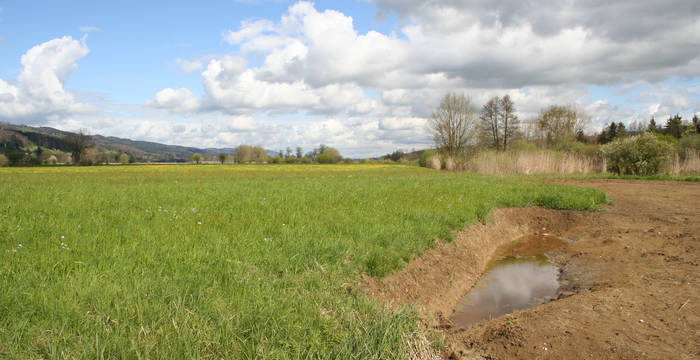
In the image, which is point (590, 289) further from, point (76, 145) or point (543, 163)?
point (76, 145)

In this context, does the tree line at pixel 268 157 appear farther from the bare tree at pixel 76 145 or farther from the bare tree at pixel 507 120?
the bare tree at pixel 507 120

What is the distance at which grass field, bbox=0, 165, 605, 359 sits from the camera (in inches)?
102

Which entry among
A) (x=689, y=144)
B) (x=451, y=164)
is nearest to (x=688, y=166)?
(x=689, y=144)

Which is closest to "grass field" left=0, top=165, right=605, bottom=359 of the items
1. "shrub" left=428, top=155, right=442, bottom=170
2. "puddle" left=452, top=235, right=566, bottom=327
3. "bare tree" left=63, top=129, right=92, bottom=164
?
"puddle" left=452, top=235, right=566, bottom=327

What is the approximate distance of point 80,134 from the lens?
62594 mm

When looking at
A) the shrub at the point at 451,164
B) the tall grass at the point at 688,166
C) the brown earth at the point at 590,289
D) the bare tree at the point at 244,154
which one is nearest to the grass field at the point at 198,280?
the brown earth at the point at 590,289

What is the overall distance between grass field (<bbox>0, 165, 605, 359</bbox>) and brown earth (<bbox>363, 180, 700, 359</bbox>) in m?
0.56

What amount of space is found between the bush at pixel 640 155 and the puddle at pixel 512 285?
1560 cm

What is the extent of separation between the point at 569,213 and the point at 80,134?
256 ft

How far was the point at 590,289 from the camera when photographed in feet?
16.3

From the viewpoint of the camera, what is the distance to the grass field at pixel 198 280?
8.52 ft

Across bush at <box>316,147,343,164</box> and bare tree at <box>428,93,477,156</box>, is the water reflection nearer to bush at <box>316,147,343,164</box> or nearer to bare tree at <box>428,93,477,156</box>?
bare tree at <box>428,93,477,156</box>

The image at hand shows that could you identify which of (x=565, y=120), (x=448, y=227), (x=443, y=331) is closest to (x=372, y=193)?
(x=448, y=227)

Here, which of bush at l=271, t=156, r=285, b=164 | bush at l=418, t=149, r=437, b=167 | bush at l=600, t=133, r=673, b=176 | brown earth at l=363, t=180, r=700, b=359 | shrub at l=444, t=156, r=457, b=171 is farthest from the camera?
bush at l=271, t=156, r=285, b=164
